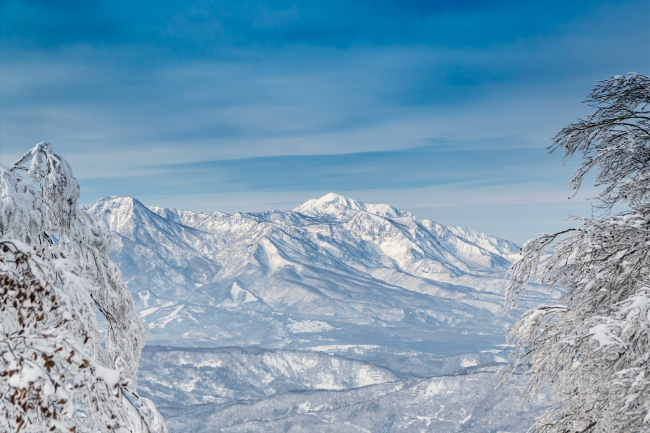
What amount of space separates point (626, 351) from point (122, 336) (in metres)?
7.51

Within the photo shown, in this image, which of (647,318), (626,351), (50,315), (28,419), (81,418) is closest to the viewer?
(28,419)

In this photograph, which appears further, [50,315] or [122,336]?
[122,336]

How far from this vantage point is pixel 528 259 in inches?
345

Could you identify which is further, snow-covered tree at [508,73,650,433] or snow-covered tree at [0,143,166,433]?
snow-covered tree at [508,73,650,433]

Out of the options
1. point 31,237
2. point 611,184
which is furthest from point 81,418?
point 611,184

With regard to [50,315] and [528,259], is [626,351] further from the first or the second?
[50,315]

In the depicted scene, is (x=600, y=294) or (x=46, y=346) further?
(x=600, y=294)

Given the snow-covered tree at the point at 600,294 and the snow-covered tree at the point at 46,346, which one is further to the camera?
the snow-covered tree at the point at 600,294

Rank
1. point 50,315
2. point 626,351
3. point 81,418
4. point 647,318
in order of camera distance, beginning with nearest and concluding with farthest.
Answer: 1. point 50,315
2. point 81,418
3. point 647,318
4. point 626,351

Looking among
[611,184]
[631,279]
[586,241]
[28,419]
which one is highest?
[611,184]

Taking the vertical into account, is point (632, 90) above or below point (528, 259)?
above

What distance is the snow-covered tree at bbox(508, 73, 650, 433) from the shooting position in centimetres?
616

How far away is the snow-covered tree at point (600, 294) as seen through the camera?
616 centimetres

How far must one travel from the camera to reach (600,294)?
770cm
